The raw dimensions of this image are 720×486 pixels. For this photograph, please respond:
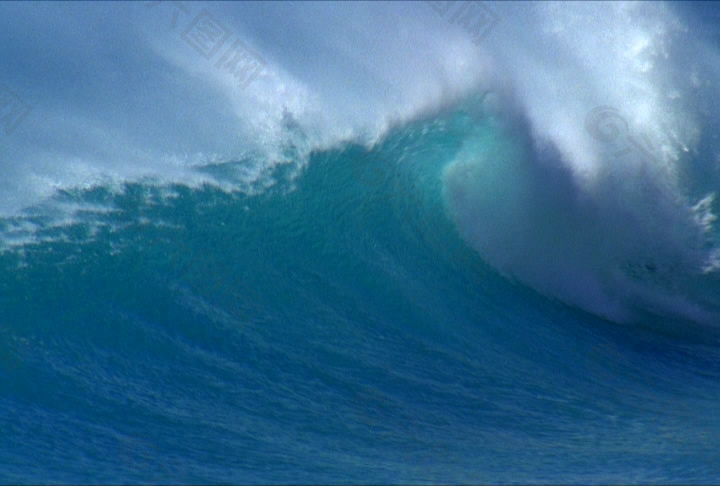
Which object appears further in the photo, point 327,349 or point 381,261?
point 381,261

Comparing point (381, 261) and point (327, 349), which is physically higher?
point (381, 261)

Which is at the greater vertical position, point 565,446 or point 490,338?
point 490,338

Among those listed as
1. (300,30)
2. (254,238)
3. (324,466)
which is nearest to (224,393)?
(324,466)

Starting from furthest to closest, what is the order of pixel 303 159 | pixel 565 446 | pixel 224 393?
pixel 303 159
pixel 224 393
pixel 565 446

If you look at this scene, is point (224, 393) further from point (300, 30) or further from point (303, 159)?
point (300, 30)
